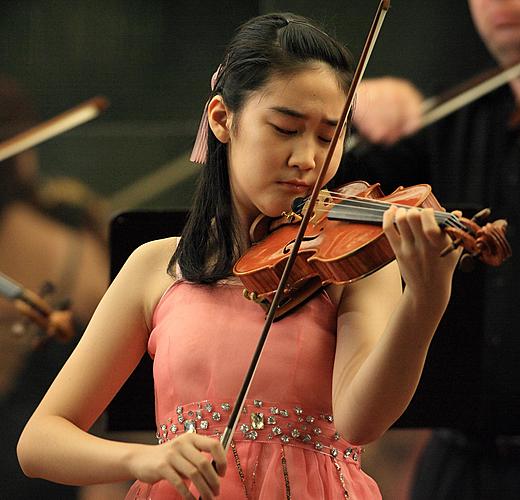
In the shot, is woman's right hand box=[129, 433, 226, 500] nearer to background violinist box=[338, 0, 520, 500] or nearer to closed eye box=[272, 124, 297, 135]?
closed eye box=[272, 124, 297, 135]

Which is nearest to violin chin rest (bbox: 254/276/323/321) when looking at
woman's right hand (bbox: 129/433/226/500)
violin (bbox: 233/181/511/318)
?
violin (bbox: 233/181/511/318)

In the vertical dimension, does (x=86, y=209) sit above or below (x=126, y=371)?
above

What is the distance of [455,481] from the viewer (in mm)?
2156

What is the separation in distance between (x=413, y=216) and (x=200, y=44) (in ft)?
4.76

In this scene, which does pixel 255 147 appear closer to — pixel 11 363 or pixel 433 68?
pixel 433 68

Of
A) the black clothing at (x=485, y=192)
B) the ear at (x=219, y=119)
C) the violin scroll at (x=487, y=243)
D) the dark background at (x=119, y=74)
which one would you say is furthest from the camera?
the dark background at (x=119, y=74)

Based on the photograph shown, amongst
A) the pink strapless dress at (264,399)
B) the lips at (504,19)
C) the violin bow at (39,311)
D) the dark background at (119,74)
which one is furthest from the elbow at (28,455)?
the lips at (504,19)

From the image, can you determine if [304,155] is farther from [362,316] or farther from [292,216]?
[362,316]

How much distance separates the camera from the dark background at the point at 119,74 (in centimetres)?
234

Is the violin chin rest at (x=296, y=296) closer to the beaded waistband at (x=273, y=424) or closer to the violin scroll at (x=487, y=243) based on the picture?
the beaded waistband at (x=273, y=424)

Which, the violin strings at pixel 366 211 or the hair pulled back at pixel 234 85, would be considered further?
the hair pulled back at pixel 234 85

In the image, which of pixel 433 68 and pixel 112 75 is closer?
pixel 433 68

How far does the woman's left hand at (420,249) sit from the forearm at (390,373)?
0.01 metres

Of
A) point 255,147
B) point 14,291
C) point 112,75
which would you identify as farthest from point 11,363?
point 255,147
